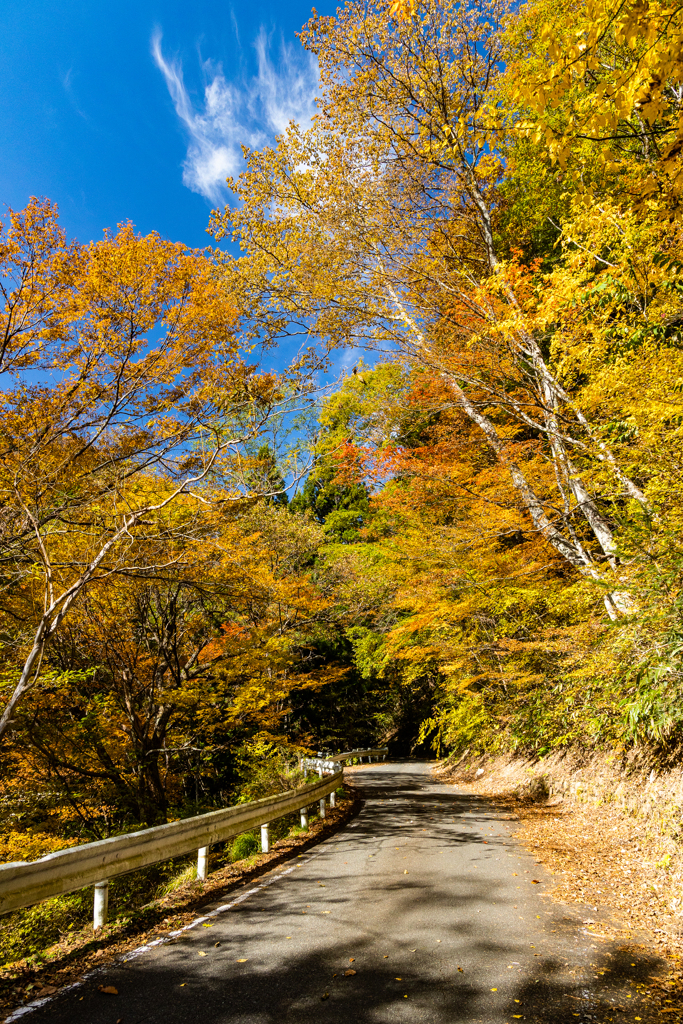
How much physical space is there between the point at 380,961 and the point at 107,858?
232 cm

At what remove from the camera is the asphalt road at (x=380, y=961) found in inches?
116

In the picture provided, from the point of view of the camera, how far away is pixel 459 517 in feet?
54.5

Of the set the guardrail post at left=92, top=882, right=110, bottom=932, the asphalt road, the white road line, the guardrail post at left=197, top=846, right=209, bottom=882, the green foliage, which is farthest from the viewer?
the green foliage

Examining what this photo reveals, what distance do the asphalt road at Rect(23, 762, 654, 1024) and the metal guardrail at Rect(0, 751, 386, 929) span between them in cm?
67

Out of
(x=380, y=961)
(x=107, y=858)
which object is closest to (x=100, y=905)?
(x=107, y=858)

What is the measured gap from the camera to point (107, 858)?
432 cm

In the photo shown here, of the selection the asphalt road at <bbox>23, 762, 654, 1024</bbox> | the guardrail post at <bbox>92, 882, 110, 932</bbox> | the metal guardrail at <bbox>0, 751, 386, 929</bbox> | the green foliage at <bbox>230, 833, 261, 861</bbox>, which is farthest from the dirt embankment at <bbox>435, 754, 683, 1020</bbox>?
the guardrail post at <bbox>92, 882, 110, 932</bbox>

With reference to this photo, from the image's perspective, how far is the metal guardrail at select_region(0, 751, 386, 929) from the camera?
138 inches

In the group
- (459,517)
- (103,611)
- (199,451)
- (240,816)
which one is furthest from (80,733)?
(459,517)

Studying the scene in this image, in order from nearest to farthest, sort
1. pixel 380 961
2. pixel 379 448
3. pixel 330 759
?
pixel 380 961 → pixel 379 448 → pixel 330 759

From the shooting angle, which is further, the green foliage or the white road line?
the green foliage

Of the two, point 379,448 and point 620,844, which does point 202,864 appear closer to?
point 620,844

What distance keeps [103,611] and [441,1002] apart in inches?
324

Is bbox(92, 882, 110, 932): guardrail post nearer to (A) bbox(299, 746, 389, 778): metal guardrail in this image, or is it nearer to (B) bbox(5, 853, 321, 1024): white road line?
(B) bbox(5, 853, 321, 1024): white road line
